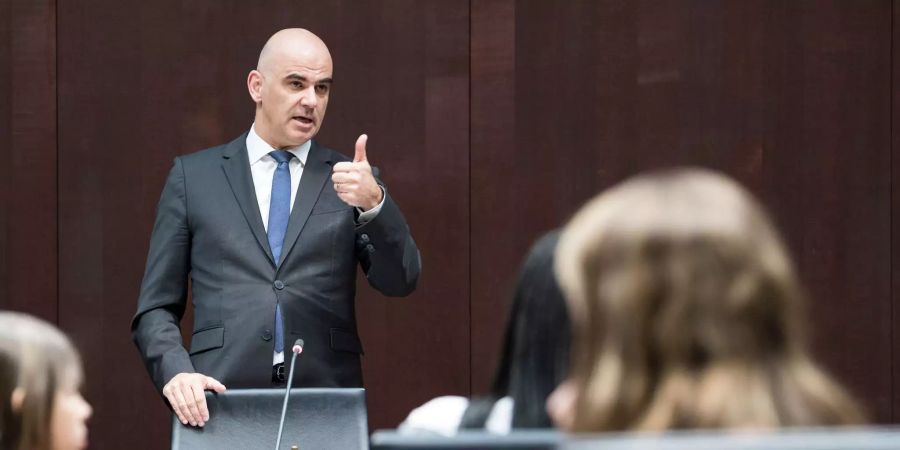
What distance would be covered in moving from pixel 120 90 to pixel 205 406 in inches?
88.6

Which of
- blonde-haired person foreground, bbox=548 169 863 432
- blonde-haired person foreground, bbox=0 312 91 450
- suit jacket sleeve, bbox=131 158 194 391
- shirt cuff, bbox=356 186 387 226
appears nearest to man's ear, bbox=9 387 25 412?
blonde-haired person foreground, bbox=0 312 91 450

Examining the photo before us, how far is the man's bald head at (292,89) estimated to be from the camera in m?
3.25

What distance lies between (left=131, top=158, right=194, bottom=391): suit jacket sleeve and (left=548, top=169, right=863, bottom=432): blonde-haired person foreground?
1.85m

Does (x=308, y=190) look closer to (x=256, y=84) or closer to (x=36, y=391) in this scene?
(x=256, y=84)

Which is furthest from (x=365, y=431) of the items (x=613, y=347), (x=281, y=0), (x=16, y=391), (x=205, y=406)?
(x=281, y=0)

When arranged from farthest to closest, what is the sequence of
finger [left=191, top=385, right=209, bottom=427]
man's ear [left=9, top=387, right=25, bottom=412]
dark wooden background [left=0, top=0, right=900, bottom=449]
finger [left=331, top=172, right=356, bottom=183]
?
dark wooden background [left=0, top=0, right=900, bottom=449] < finger [left=331, top=172, right=356, bottom=183] < finger [left=191, top=385, right=209, bottom=427] < man's ear [left=9, top=387, right=25, bottom=412]

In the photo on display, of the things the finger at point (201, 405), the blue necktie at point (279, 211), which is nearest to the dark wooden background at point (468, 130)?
the blue necktie at point (279, 211)

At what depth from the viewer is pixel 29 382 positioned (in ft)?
4.98

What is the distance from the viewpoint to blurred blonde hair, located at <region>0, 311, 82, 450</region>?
1514 mm

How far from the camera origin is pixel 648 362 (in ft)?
3.96

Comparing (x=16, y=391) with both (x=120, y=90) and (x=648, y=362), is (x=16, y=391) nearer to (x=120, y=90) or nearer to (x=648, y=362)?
(x=648, y=362)

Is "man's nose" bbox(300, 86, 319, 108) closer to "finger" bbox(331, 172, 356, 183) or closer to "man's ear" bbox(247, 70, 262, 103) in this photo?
"man's ear" bbox(247, 70, 262, 103)

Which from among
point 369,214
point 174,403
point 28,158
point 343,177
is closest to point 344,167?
point 343,177

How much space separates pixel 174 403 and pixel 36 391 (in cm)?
117
